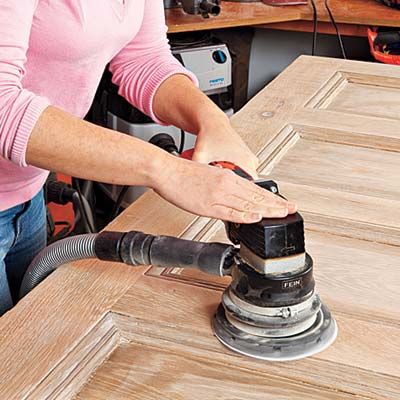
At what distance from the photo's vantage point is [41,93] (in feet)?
4.13

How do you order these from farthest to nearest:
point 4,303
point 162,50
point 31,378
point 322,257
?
1. point 162,50
2. point 4,303
3. point 322,257
4. point 31,378

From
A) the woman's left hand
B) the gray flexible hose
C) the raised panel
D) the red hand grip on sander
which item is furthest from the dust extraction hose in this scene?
the raised panel

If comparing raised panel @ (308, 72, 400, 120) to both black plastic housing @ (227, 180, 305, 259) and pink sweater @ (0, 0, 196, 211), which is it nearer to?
pink sweater @ (0, 0, 196, 211)

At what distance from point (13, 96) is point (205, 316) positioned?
14.3 inches

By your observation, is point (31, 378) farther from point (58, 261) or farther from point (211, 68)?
point (211, 68)

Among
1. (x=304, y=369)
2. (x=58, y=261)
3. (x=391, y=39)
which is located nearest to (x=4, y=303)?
(x=58, y=261)

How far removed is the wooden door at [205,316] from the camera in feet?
2.96

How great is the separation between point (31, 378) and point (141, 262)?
0.23 meters

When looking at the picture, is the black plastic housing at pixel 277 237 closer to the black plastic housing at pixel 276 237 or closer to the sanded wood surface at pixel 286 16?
the black plastic housing at pixel 276 237

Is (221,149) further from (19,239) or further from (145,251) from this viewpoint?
(19,239)

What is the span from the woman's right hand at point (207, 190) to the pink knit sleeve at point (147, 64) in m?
0.47

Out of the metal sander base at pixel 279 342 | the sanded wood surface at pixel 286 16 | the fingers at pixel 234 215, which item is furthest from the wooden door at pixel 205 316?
the sanded wood surface at pixel 286 16

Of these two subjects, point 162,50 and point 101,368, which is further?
point 162,50

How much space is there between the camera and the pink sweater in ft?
3.28
